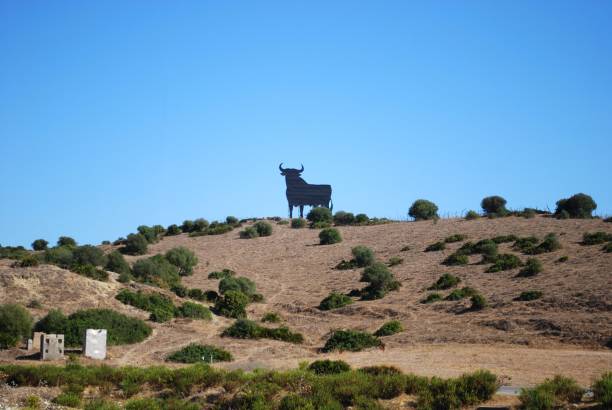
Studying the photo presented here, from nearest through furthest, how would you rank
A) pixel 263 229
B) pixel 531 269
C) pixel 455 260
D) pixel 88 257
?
pixel 531 269, pixel 455 260, pixel 88 257, pixel 263 229

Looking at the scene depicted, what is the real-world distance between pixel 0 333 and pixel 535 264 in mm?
22794

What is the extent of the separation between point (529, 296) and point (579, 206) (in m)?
25.6

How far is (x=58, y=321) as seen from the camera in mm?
30047

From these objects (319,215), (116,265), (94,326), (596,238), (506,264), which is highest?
(319,215)

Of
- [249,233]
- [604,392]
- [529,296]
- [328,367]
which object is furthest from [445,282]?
[249,233]

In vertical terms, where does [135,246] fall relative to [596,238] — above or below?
above

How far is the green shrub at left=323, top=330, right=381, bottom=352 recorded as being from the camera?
2811 centimetres

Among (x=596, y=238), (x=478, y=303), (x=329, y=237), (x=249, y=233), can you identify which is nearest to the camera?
(x=478, y=303)

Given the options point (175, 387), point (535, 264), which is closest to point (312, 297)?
point (535, 264)

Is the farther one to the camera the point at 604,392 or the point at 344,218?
the point at 344,218

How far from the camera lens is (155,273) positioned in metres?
43.6

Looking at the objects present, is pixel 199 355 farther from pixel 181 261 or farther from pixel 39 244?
pixel 39 244

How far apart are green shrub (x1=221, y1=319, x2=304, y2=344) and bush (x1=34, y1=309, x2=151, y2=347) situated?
3.24 m

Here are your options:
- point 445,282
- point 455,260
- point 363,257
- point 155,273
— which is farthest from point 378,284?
point 155,273
